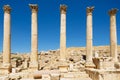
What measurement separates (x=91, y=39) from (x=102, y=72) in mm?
14905

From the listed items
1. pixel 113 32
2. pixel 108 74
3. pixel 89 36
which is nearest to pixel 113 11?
pixel 113 32

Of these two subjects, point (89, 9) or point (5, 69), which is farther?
point (89, 9)

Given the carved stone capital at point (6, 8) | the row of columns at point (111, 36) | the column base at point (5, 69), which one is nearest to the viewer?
the column base at point (5, 69)

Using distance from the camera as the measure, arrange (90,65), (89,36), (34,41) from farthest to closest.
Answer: (89,36) < (34,41) < (90,65)

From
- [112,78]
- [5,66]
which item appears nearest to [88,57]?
[5,66]

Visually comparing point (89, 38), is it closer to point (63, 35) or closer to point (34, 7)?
point (63, 35)

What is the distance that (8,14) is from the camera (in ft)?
94.6

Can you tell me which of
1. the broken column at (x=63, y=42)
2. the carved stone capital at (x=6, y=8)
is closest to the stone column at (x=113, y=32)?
the broken column at (x=63, y=42)

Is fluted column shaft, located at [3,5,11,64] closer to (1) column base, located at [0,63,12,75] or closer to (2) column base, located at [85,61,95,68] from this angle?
(1) column base, located at [0,63,12,75]

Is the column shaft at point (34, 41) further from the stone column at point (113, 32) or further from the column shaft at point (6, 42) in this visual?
the stone column at point (113, 32)

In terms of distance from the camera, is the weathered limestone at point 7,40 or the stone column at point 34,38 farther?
the stone column at point 34,38

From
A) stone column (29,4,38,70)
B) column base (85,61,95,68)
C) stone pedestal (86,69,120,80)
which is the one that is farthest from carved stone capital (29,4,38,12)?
stone pedestal (86,69,120,80)

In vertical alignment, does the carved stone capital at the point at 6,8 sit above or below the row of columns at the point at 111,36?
above

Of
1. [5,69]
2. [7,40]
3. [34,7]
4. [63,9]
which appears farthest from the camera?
[63,9]
